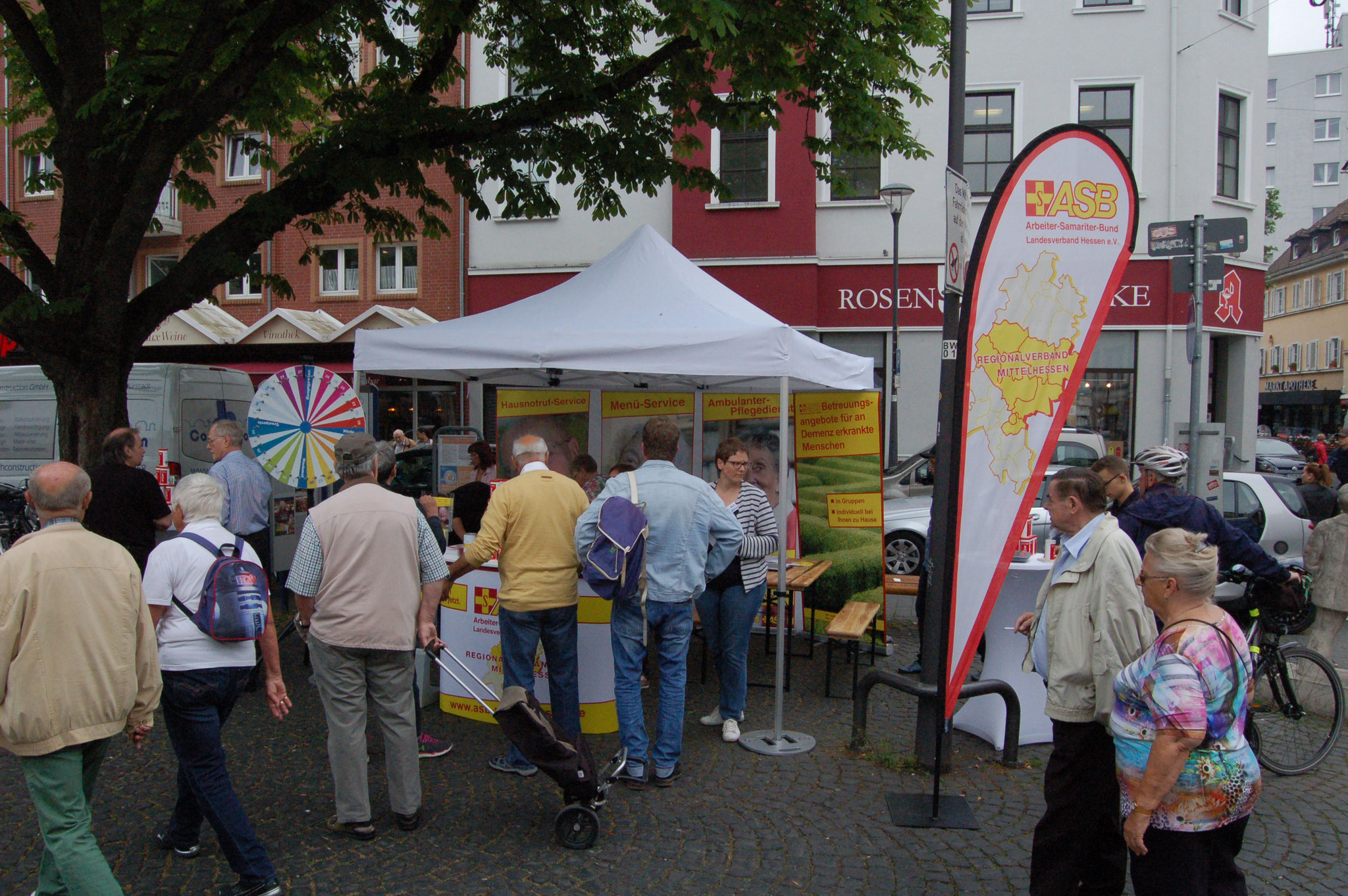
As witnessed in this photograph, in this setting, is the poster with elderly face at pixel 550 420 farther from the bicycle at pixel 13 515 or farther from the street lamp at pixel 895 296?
the bicycle at pixel 13 515

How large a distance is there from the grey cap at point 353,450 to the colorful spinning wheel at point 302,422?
2.62 metres

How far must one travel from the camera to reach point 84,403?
6.82 meters

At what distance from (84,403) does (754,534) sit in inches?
204

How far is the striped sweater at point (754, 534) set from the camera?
17.4ft

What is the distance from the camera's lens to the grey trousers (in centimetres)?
397

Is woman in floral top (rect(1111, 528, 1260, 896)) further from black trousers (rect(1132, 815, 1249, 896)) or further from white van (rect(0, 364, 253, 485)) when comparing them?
white van (rect(0, 364, 253, 485))

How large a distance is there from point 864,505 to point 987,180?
12248mm

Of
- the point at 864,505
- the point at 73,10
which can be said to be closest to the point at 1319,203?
the point at 864,505

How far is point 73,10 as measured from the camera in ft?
22.5

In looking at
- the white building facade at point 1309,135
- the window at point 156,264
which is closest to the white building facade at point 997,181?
the window at point 156,264

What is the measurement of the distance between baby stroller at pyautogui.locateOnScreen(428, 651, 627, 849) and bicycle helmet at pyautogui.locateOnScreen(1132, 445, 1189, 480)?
3.53 m

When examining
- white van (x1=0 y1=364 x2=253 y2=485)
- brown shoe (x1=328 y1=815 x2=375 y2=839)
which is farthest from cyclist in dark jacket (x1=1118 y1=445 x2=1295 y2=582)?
white van (x1=0 y1=364 x2=253 y2=485)

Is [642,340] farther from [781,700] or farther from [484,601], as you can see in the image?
[781,700]

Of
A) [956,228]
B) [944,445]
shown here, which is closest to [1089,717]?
[944,445]
